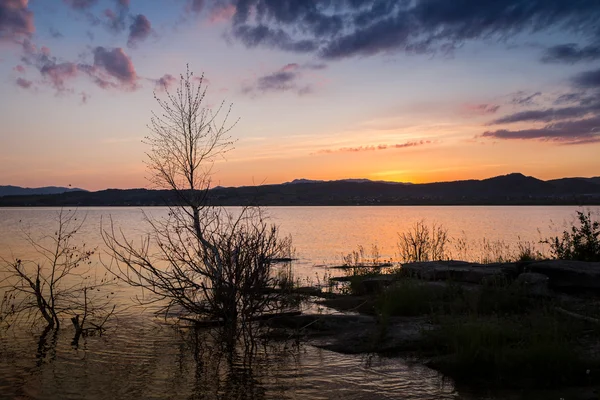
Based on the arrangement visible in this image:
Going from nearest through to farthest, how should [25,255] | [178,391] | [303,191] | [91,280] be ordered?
[178,391] < [91,280] < [25,255] < [303,191]

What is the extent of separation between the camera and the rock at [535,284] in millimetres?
12711

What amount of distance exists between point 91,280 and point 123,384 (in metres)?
13.0

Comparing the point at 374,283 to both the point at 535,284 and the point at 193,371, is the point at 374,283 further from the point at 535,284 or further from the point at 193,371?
the point at 193,371

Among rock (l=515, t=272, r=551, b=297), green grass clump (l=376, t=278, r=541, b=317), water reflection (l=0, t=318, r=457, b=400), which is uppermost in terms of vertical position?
rock (l=515, t=272, r=551, b=297)

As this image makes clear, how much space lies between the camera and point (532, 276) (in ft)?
43.5

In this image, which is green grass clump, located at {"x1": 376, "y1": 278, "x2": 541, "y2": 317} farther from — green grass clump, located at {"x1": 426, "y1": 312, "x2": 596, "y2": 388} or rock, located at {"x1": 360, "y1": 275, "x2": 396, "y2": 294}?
rock, located at {"x1": 360, "y1": 275, "x2": 396, "y2": 294}

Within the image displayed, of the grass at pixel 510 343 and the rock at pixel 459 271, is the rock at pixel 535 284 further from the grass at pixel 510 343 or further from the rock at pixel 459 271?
the rock at pixel 459 271

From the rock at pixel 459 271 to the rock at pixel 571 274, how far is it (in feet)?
3.60

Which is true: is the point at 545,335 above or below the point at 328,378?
above

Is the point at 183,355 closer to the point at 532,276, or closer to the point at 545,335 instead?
the point at 545,335

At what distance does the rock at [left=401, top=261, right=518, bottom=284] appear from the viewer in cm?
1470

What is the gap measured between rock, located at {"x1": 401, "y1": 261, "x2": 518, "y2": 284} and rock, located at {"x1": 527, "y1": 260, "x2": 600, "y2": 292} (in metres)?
1.10

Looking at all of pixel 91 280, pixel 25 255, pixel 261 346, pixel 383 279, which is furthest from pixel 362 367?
pixel 25 255

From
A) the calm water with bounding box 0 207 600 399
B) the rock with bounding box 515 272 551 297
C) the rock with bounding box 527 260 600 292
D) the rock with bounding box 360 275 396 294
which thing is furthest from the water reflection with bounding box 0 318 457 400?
the rock with bounding box 527 260 600 292
